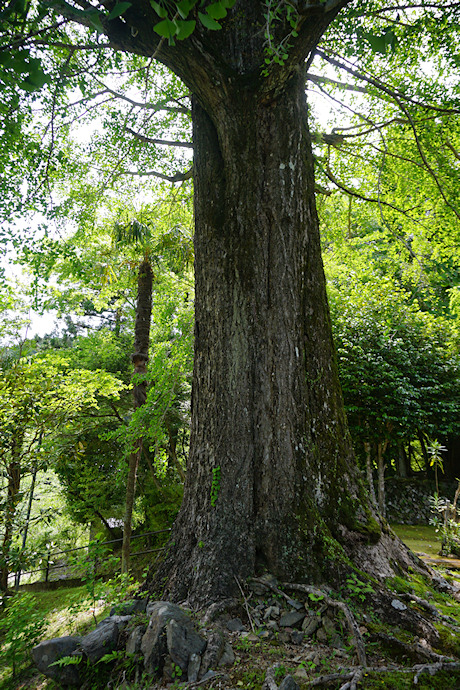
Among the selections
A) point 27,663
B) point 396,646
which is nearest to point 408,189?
point 396,646

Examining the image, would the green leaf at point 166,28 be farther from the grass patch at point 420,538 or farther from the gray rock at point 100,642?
the grass patch at point 420,538

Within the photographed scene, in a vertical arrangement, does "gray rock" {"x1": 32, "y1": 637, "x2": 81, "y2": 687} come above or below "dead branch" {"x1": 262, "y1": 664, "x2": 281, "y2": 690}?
below

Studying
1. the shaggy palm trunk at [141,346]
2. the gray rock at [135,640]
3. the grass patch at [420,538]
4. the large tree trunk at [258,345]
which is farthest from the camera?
the shaggy palm trunk at [141,346]

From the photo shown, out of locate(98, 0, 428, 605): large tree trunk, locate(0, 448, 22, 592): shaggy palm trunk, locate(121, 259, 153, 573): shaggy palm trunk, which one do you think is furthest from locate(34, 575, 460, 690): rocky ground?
locate(121, 259, 153, 573): shaggy palm trunk

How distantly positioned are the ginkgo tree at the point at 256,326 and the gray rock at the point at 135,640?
1.30ft

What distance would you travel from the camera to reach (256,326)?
3.16 meters

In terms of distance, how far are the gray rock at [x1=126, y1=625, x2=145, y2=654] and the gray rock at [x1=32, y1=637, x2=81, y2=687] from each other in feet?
1.19

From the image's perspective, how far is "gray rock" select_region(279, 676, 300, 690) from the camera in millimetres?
1888

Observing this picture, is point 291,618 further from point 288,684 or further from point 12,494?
point 12,494

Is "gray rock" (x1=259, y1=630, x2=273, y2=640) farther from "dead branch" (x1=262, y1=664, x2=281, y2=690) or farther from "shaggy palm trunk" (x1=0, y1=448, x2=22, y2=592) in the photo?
"shaggy palm trunk" (x1=0, y1=448, x2=22, y2=592)

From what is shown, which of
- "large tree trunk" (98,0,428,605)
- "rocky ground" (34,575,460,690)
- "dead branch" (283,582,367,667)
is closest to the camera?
"rocky ground" (34,575,460,690)

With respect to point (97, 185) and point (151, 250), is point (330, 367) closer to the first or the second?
point (97, 185)

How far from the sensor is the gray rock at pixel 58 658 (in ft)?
7.75

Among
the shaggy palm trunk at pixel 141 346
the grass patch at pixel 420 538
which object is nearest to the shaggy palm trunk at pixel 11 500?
the shaggy palm trunk at pixel 141 346
